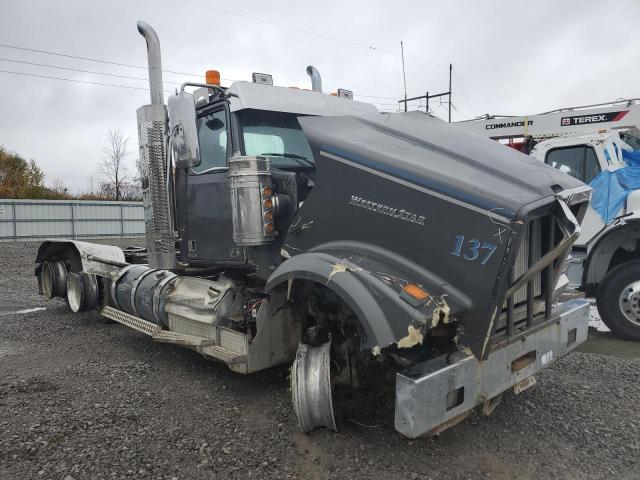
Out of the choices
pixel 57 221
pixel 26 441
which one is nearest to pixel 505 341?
pixel 26 441

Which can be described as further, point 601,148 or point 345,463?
point 601,148

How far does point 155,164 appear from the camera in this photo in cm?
436

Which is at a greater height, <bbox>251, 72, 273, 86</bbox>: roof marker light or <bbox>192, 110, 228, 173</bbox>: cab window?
<bbox>251, 72, 273, 86</bbox>: roof marker light

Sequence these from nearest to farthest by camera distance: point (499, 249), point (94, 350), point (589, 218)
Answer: point (499, 249)
point (94, 350)
point (589, 218)

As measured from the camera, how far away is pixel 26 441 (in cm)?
337

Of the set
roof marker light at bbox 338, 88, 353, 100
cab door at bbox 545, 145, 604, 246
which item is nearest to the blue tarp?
cab door at bbox 545, 145, 604, 246

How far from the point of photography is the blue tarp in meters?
6.20

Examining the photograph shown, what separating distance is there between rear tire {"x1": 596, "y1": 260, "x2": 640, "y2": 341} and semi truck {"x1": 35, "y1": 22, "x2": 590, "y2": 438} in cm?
238

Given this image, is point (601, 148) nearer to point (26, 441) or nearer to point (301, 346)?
point (301, 346)

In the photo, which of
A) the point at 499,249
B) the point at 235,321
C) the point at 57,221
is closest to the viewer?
the point at 499,249

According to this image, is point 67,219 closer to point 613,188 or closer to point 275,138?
point 275,138

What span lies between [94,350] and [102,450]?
2.56 meters

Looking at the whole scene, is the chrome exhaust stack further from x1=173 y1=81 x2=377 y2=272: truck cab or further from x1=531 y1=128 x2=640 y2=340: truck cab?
x1=531 y1=128 x2=640 y2=340: truck cab

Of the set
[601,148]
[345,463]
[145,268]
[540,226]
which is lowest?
[345,463]
